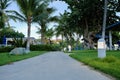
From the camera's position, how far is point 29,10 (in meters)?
51.0

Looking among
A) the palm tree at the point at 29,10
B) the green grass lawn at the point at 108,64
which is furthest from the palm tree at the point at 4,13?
the green grass lawn at the point at 108,64

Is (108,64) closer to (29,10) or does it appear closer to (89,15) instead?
(29,10)

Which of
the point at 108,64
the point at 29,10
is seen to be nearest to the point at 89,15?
the point at 29,10

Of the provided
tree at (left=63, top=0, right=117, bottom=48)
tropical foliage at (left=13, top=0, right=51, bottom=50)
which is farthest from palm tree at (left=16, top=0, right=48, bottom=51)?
tree at (left=63, top=0, right=117, bottom=48)

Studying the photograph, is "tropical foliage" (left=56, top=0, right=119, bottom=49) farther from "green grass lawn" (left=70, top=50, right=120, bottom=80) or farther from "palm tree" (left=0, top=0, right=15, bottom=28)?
"green grass lawn" (left=70, top=50, right=120, bottom=80)

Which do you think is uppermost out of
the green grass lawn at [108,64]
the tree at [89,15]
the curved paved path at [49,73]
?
the tree at [89,15]

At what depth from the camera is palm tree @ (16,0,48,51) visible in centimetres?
5044

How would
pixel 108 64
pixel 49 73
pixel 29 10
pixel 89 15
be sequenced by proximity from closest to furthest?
1. pixel 49 73
2. pixel 108 64
3. pixel 29 10
4. pixel 89 15

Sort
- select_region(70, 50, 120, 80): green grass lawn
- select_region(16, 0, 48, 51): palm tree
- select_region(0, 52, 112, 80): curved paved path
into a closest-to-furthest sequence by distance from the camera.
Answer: select_region(0, 52, 112, 80): curved paved path < select_region(70, 50, 120, 80): green grass lawn < select_region(16, 0, 48, 51): palm tree

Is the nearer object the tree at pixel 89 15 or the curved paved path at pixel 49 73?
the curved paved path at pixel 49 73

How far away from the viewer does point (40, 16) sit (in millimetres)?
51469

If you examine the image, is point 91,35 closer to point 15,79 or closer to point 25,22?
point 25,22

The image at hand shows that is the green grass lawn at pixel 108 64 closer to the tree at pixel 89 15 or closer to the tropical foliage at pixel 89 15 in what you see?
the tree at pixel 89 15

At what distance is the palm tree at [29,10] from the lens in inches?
1986
